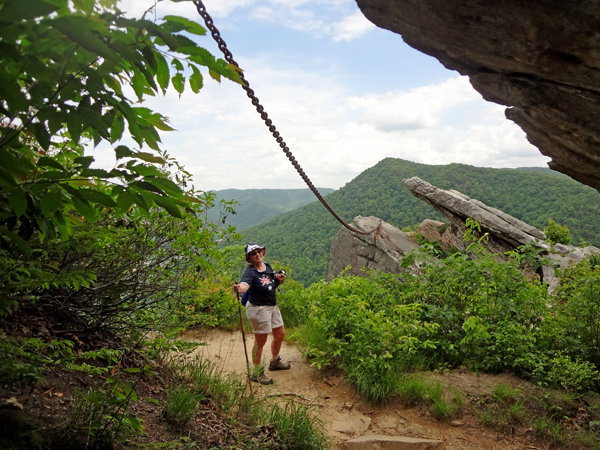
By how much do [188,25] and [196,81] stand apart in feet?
0.71

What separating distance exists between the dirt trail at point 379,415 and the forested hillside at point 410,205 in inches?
807

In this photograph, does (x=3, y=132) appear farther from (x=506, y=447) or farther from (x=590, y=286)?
(x=590, y=286)

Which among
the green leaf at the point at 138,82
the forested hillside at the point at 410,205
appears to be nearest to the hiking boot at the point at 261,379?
the green leaf at the point at 138,82

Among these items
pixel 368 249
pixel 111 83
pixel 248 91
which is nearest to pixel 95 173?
pixel 111 83

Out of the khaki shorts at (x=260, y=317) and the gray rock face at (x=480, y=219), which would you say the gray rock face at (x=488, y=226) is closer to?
the gray rock face at (x=480, y=219)

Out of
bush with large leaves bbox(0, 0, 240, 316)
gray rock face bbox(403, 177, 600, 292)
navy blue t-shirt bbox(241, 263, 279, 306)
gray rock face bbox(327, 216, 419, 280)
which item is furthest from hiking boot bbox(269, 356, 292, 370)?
gray rock face bbox(403, 177, 600, 292)

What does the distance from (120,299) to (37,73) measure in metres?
2.67

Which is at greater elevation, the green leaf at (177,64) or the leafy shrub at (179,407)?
the green leaf at (177,64)

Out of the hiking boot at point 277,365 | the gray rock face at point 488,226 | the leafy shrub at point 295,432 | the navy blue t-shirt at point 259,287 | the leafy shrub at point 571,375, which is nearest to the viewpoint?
the leafy shrub at point 295,432

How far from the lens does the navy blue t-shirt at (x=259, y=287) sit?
15.2ft

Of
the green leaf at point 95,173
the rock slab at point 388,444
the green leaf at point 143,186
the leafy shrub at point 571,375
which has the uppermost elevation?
the green leaf at point 95,173

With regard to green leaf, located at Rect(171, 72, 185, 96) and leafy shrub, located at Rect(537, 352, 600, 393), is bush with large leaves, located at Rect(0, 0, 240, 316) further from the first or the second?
leafy shrub, located at Rect(537, 352, 600, 393)

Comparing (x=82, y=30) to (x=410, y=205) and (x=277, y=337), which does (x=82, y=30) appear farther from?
(x=410, y=205)

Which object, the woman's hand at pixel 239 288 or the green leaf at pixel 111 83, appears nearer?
the green leaf at pixel 111 83
